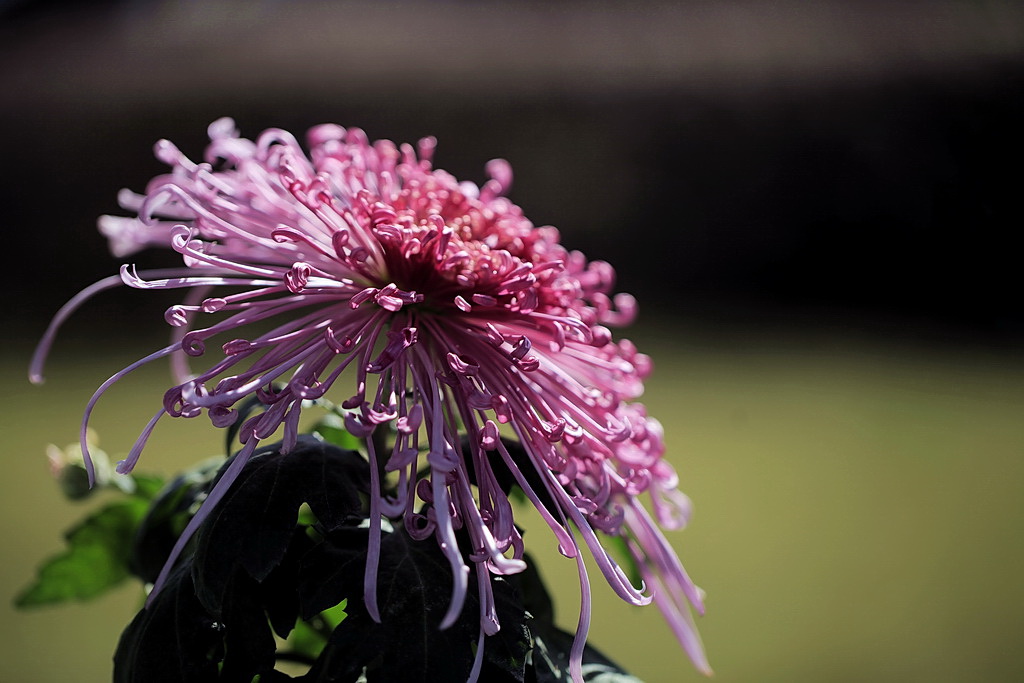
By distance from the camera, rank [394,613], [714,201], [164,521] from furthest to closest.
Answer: [714,201] < [164,521] < [394,613]

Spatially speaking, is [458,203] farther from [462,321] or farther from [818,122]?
[818,122]

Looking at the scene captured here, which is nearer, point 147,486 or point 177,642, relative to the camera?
point 177,642

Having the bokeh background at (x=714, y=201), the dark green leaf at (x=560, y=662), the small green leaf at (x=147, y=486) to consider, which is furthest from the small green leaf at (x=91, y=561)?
the bokeh background at (x=714, y=201)

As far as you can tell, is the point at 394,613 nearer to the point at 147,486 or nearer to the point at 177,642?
the point at 177,642

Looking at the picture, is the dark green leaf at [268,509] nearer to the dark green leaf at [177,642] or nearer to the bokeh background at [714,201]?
the dark green leaf at [177,642]

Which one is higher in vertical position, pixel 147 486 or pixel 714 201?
pixel 714 201

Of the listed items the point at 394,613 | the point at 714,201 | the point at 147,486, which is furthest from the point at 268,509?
the point at 714,201

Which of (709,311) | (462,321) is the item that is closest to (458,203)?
(462,321)
